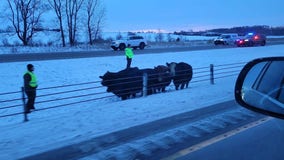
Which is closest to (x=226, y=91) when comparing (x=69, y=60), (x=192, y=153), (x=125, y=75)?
(x=125, y=75)

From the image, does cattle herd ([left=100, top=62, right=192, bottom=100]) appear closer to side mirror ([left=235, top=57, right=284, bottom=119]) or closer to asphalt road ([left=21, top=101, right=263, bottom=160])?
asphalt road ([left=21, top=101, right=263, bottom=160])

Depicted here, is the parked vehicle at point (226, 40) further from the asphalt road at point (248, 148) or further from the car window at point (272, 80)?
the car window at point (272, 80)

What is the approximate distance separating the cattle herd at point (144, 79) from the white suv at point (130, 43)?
3033cm

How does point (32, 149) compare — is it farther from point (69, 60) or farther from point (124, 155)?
point (69, 60)

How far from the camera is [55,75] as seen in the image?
27875 millimetres

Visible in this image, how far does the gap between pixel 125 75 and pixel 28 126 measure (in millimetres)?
8384

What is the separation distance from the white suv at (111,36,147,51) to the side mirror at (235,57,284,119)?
155ft

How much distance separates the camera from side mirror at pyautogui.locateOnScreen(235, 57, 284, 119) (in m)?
3.35

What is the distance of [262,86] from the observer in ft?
11.9

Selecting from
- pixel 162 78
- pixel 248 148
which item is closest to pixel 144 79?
pixel 162 78

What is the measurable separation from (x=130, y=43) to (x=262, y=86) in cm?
4833

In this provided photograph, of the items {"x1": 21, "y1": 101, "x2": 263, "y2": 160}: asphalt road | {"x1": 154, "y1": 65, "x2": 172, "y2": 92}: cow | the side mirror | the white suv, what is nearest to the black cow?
{"x1": 154, "y1": 65, "x2": 172, "y2": 92}: cow

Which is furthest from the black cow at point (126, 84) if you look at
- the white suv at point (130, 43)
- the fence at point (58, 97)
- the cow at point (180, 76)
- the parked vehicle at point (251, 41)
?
the parked vehicle at point (251, 41)

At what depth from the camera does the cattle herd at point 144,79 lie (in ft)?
57.1
